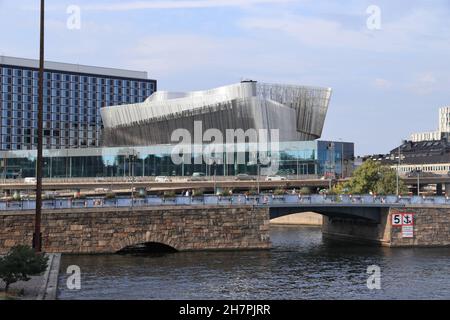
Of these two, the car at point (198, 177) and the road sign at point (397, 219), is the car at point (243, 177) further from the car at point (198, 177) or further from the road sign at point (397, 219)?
the road sign at point (397, 219)

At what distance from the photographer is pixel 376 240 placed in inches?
3024

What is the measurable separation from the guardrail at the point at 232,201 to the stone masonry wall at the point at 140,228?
1.01 m

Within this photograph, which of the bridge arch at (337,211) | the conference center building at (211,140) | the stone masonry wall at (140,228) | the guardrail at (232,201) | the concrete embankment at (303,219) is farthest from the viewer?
the conference center building at (211,140)

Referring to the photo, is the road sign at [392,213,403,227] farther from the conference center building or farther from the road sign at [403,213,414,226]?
the conference center building

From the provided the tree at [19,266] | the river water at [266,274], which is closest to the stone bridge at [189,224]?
the river water at [266,274]

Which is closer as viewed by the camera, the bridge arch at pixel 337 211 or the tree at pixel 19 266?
the tree at pixel 19 266

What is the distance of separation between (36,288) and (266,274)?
19441 millimetres

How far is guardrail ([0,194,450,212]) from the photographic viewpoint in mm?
63494

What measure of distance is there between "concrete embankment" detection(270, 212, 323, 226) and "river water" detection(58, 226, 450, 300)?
3532 cm

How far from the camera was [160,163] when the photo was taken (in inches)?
5384

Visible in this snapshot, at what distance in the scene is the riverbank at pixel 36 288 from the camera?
37094 mm

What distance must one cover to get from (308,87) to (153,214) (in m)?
102
